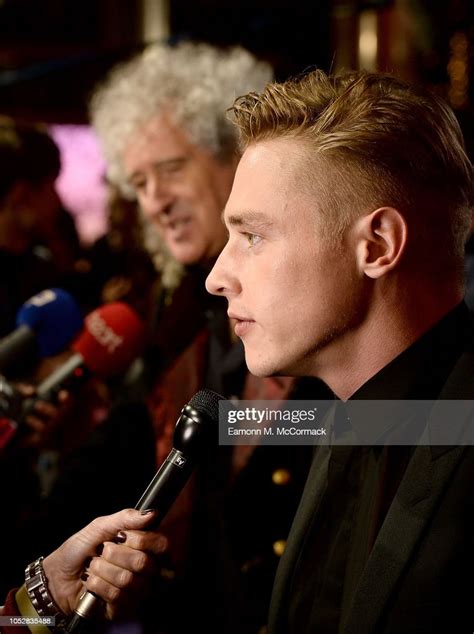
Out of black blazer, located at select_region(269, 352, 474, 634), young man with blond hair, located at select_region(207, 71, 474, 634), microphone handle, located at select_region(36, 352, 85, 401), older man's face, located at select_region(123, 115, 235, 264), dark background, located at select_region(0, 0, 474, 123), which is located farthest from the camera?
dark background, located at select_region(0, 0, 474, 123)

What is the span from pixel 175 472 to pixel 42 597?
305 mm

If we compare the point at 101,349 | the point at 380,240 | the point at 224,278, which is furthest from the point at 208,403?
the point at 101,349

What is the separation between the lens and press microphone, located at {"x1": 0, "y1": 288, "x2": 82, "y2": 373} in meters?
1.43

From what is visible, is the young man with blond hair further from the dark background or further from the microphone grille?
the dark background

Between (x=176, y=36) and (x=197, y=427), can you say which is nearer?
(x=197, y=427)

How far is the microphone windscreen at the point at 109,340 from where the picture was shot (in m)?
1.49

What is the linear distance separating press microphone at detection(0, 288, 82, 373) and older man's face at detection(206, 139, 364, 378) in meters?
0.59

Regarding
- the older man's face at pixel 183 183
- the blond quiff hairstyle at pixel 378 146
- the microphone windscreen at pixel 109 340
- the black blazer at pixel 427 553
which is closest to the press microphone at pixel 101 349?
the microphone windscreen at pixel 109 340

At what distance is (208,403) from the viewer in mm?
946

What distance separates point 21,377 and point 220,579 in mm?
577

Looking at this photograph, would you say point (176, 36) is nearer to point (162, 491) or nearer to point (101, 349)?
point (101, 349)

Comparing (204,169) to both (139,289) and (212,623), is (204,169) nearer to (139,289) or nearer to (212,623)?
(139,289)

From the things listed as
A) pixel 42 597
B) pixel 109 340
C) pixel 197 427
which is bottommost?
pixel 42 597

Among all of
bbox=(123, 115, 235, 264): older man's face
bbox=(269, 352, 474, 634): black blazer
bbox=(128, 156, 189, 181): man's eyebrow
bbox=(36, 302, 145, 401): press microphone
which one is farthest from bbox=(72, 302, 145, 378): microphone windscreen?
bbox=(269, 352, 474, 634): black blazer
